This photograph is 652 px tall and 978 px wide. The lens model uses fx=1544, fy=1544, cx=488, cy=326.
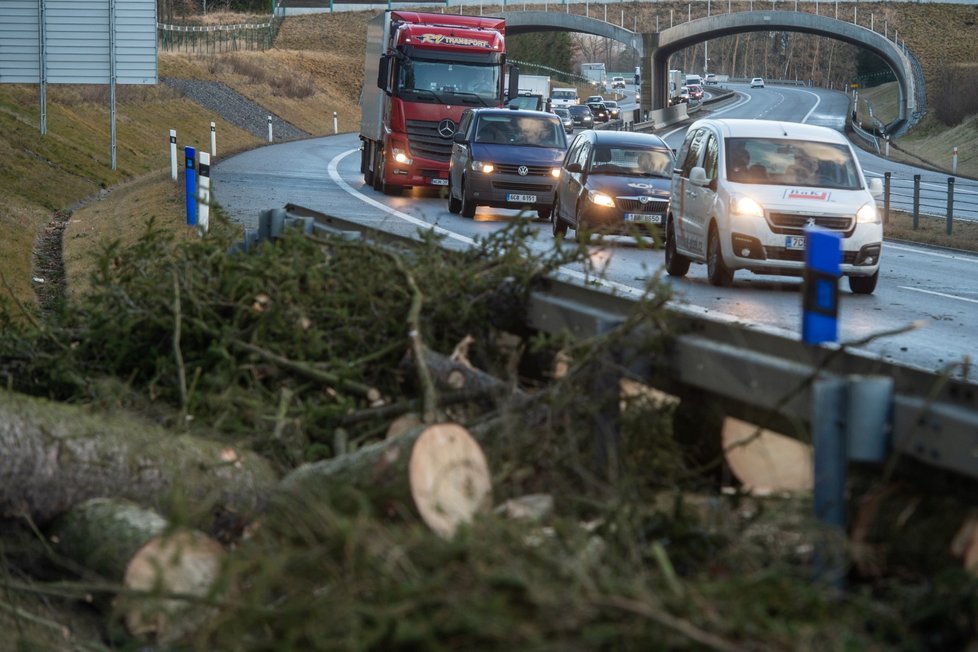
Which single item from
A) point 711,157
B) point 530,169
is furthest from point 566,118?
point 711,157

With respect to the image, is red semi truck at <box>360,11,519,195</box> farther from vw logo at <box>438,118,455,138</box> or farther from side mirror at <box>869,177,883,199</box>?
side mirror at <box>869,177,883,199</box>

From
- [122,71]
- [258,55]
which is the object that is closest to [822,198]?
[122,71]

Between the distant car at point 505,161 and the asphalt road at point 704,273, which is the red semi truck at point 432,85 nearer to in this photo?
the asphalt road at point 704,273

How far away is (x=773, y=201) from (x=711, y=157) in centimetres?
135

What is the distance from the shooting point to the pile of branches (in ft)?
11.4

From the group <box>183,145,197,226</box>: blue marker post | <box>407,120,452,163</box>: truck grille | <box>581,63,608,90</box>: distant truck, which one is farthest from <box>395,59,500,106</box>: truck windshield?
<box>581,63,608,90</box>: distant truck

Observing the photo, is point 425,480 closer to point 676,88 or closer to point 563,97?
point 563,97

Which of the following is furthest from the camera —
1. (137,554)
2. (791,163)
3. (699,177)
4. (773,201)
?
(791,163)

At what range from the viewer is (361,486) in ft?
15.3

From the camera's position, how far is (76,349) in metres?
6.70

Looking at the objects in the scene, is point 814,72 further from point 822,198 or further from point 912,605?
point 912,605

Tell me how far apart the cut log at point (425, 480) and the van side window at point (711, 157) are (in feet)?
45.4

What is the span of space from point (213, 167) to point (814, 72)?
167308mm

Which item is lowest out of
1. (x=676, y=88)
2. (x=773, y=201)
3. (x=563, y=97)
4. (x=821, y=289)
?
(x=563, y=97)
